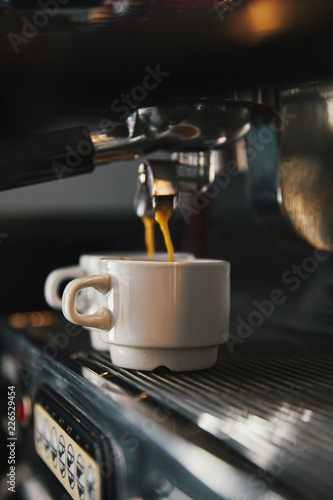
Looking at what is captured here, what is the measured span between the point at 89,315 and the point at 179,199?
0.14 meters

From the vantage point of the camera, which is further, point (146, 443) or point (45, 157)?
point (45, 157)

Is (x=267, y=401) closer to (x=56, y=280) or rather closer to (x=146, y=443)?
(x=146, y=443)

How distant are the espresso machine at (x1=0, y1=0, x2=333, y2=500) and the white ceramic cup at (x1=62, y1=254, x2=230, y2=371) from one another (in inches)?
0.7

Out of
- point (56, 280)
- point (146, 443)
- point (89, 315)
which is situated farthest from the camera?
point (56, 280)

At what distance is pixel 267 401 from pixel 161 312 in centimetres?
11

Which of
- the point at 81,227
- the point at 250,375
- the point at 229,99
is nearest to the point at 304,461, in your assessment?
the point at 250,375

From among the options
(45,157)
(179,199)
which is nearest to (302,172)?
(179,199)

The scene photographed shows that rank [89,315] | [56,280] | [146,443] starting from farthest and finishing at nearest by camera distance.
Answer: [56,280], [89,315], [146,443]

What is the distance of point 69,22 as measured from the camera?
0.51 m

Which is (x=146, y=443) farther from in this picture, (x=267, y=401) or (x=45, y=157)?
(x=45, y=157)

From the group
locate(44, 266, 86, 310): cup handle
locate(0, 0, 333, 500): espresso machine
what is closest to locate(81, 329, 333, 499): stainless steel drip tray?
locate(0, 0, 333, 500): espresso machine

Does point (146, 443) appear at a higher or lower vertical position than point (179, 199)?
lower

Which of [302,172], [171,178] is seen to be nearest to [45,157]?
[171,178]

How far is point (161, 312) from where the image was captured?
17.1 inches
